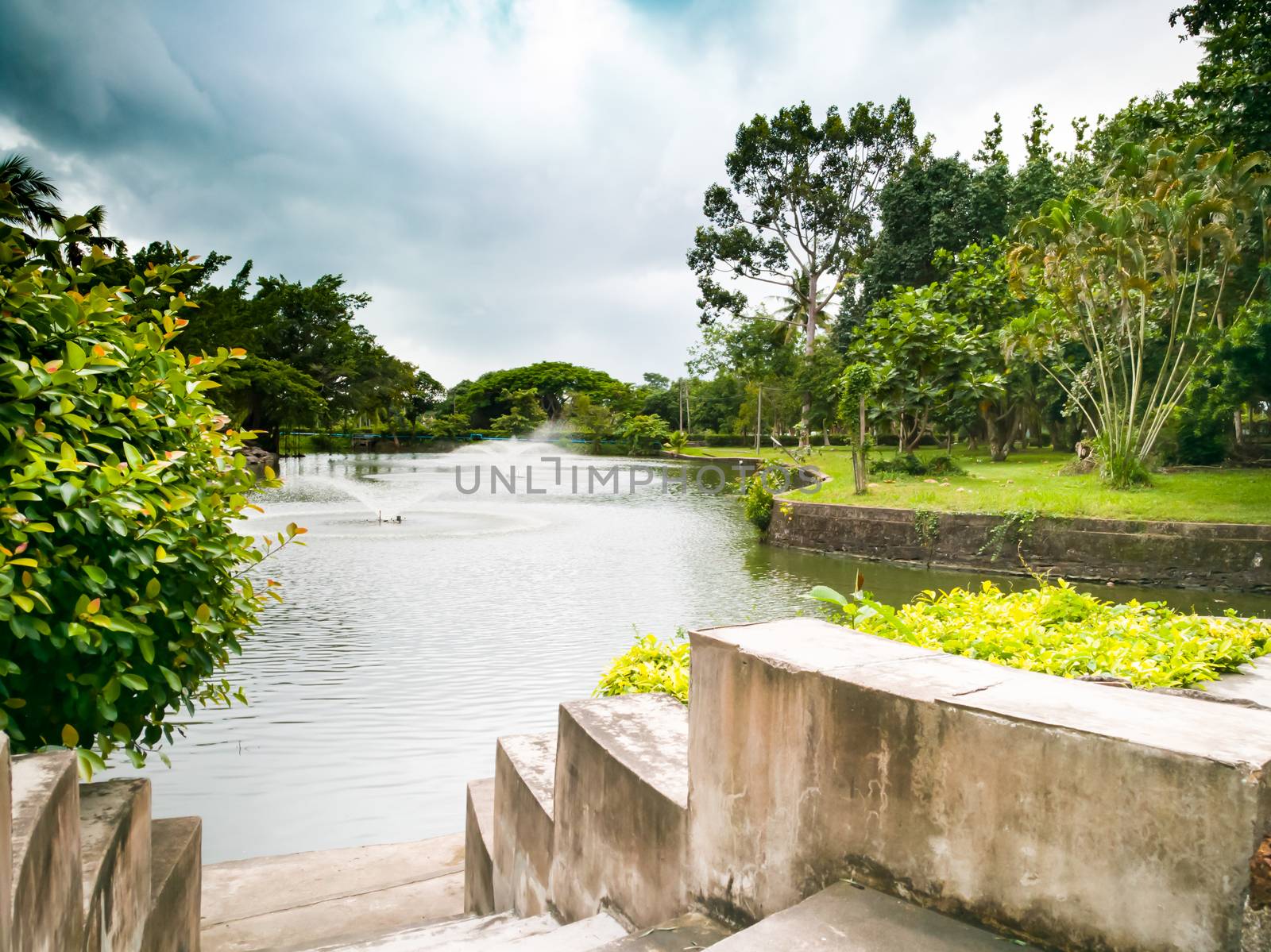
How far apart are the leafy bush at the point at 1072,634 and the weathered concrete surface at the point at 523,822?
3.67 ft

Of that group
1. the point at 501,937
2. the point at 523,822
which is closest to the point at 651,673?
the point at 523,822

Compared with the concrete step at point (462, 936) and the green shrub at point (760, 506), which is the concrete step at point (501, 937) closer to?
the concrete step at point (462, 936)

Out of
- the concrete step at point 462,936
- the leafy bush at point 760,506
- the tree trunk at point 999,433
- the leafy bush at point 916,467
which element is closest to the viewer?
the concrete step at point 462,936

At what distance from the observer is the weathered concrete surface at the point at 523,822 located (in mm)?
2623

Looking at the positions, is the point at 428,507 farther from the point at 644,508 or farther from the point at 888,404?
the point at 888,404

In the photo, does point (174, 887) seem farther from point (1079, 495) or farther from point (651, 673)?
point (1079, 495)

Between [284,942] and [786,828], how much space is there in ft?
6.70

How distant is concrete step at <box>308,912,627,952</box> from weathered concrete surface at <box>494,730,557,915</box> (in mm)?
90

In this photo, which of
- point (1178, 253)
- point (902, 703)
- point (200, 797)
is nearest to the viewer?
point (902, 703)

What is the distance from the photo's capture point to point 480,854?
3.14 metres

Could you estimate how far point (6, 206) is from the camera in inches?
90.4

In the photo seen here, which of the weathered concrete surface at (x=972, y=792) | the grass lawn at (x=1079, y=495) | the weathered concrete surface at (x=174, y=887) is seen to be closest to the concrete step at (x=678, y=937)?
the weathered concrete surface at (x=972, y=792)

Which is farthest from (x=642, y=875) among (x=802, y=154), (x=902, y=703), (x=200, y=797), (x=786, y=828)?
(x=802, y=154)

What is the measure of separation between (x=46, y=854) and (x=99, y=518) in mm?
909
